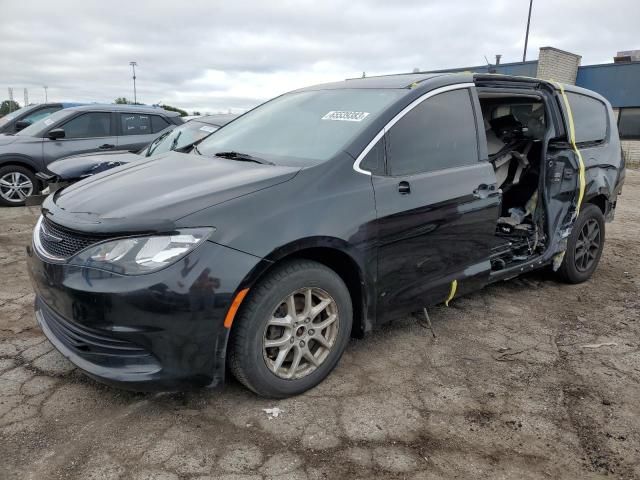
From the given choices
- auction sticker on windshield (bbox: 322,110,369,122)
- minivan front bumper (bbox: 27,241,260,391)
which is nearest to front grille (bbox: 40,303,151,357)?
minivan front bumper (bbox: 27,241,260,391)

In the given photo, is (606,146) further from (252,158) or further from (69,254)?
(69,254)

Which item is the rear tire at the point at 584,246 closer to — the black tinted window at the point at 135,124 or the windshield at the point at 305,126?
the windshield at the point at 305,126

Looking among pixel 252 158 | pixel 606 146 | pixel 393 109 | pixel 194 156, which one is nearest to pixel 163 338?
pixel 252 158

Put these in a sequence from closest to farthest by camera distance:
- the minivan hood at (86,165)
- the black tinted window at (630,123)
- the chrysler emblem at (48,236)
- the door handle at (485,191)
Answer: the chrysler emblem at (48,236) → the door handle at (485,191) → the minivan hood at (86,165) → the black tinted window at (630,123)

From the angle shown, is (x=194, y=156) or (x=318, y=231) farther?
(x=194, y=156)

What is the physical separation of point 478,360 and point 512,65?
2323 centimetres

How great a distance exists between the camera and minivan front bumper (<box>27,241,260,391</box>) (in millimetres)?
2258

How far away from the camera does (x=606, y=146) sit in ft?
15.7

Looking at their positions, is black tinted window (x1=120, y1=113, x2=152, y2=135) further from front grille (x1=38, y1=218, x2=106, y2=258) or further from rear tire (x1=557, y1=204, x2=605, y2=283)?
rear tire (x1=557, y1=204, x2=605, y2=283)

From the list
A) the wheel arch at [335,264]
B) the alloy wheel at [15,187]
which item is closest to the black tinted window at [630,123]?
the alloy wheel at [15,187]

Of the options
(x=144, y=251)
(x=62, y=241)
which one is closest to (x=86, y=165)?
(x=62, y=241)

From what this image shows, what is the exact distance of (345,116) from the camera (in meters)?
3.22

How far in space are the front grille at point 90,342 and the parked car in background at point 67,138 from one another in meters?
6.45

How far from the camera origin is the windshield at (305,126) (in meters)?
3.04
